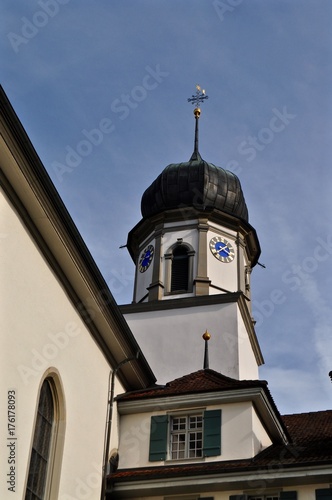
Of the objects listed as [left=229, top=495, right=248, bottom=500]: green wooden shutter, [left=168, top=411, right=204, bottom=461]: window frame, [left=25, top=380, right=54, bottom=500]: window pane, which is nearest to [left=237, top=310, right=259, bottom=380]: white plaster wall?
[left=168, top=411, right=204, bottom=461]: window frame

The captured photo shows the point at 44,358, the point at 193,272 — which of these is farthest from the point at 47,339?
the point at 193,272

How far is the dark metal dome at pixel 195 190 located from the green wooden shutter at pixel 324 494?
13218mm

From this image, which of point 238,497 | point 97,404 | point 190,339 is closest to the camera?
point 238,497

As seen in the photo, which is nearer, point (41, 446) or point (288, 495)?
point (41, 446)

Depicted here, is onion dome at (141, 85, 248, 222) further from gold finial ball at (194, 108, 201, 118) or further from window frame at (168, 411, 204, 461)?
window frame at (168, 411, 204, 461)

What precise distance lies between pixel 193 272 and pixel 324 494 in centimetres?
1140

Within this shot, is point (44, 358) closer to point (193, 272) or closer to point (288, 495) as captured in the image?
point (288, 495)

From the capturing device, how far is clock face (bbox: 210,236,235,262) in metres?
25.9

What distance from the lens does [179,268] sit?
25844 mm

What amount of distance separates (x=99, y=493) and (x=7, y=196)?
645 cm

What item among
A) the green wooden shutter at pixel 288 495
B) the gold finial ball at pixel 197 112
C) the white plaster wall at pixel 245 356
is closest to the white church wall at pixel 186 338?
the white plaster wall at pixel 245 356

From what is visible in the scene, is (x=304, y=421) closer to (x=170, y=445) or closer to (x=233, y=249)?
(x=170, y=445)

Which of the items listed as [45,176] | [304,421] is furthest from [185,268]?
[45,176]

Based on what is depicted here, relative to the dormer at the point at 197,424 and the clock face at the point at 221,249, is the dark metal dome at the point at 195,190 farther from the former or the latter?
the dormer at the point at 197,424
